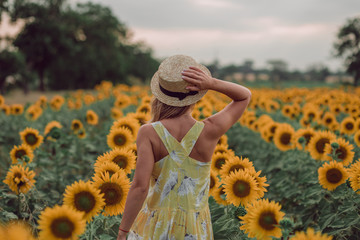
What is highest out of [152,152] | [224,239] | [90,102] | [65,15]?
[152,152]

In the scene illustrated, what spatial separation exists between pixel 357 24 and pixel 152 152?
1723 inches

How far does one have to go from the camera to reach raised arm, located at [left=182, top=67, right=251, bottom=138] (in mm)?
2121

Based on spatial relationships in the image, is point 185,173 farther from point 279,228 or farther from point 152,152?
point 279,228

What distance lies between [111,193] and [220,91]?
1079 mm

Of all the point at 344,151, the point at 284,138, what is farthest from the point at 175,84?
the point at 284,138

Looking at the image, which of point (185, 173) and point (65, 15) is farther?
point (65, 15)

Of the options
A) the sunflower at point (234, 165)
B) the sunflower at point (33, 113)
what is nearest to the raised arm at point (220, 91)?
the sunflower at point (234, 165)

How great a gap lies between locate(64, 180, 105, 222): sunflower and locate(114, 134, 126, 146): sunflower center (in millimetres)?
1724

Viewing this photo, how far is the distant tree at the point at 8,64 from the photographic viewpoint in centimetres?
2491

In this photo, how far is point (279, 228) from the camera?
2.02 metres

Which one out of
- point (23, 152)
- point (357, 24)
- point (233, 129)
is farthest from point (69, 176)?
point (357, 24)

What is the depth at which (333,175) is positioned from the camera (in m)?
3.27

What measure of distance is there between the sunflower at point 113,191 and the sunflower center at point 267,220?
3.22ft

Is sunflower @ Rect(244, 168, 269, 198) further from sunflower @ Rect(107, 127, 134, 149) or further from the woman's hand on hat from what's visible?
sunflower @ Rect(107, 127, 134, 149)
